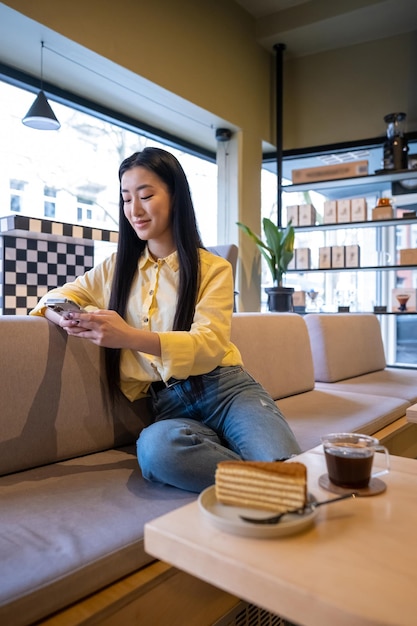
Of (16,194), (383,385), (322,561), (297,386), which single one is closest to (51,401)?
(322,561)

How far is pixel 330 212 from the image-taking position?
455 centimetres

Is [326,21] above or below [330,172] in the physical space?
above

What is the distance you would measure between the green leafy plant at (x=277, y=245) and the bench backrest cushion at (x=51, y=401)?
298 centimetres

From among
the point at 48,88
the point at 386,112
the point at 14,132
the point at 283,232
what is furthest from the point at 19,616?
the point at 386,112

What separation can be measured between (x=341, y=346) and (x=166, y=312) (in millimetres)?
1705

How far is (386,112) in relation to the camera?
4.45 meters

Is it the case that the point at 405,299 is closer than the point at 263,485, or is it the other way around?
the point at 263,485

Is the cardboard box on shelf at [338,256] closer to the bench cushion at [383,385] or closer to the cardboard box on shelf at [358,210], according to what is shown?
the cardboard box on shelf at [358,210]

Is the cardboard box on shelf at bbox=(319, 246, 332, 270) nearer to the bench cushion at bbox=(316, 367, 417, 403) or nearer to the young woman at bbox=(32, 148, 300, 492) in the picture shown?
the bench cushion at bbox=(316, 367, 417, 403)

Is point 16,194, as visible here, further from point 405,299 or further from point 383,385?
point 405,299

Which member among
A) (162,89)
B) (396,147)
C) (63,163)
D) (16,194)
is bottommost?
(16,194)

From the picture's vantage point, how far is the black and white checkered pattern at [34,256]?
7.68 feet

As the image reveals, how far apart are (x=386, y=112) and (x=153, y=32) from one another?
2122 mm

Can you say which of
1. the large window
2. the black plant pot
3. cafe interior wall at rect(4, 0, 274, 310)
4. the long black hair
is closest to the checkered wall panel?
the large window
